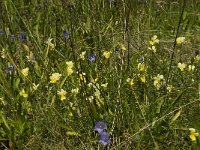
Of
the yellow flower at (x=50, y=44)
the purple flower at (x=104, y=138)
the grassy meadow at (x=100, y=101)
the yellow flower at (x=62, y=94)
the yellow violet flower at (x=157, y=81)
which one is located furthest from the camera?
the yellow flower at (x=50, y=44)

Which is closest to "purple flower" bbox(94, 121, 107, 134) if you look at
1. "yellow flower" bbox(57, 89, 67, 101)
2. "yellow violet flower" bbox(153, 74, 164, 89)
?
"yellow flower" bbox(57, 89, 67, 101)

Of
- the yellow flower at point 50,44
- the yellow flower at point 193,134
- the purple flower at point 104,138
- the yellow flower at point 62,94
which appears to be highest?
the yellow flower at point 50,44

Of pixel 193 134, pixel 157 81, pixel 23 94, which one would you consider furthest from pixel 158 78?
pixel 23 94

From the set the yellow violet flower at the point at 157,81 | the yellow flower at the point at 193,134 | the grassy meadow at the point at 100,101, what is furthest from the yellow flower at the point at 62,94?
the yellow flower at the point at 193,134

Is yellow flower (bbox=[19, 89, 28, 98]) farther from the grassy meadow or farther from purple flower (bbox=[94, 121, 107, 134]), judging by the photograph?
purple flower (bbox=[94, 121, 107, 134])

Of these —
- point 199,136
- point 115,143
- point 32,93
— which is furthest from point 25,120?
point 199,136

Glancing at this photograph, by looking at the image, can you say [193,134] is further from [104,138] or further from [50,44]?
[50,44]

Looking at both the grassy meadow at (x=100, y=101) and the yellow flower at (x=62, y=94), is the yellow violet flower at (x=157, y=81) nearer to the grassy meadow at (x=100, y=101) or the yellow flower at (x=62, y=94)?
the grassy meadow at (x=100, y=101)

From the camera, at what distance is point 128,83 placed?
208cm

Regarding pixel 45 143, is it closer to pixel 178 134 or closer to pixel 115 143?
pixel 115 143

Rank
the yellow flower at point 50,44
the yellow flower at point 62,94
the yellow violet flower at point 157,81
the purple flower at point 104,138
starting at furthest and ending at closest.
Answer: the yellow flower at point 50,44
the yellow violet flower at point 157,81
the yellow flower at point 62,94
the purple flower at point 104,138

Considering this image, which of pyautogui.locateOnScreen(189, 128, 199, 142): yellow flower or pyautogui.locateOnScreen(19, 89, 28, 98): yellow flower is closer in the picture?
pyautogui.locateOnScreen(189, 128, 199, 142): yellow flower

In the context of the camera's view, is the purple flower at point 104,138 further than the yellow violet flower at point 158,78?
No

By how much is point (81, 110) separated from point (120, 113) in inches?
8.4
